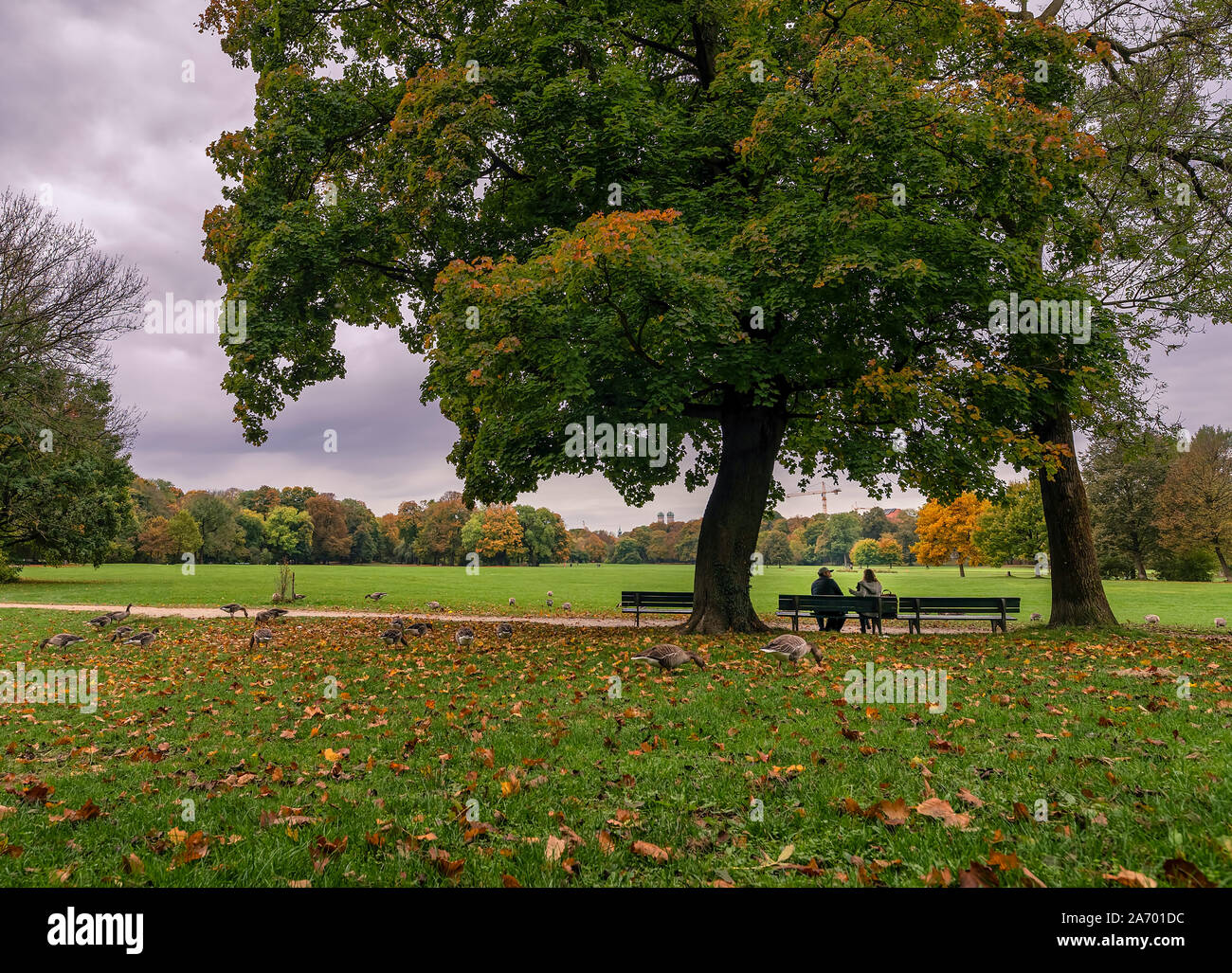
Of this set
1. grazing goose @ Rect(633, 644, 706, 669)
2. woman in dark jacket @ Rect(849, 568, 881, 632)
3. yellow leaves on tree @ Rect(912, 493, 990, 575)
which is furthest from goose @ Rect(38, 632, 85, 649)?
yellow leaves on tree @ Rect(912, 493, 990, 575)

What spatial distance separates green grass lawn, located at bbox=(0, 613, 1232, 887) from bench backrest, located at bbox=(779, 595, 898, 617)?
6133mm

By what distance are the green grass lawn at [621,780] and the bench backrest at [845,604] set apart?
6133mm

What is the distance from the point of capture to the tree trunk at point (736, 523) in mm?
13781

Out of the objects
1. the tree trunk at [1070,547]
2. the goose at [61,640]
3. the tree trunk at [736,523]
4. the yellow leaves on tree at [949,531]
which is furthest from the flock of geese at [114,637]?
the yellow leaves on tree at [949,531]

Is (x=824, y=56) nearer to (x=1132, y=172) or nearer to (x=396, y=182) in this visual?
(x=396, y=182)

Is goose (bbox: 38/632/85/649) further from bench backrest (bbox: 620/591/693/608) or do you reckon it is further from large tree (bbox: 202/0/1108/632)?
bench backrest (bbox: 620/591/693/608)

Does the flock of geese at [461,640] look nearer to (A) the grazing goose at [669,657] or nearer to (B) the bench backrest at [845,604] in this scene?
(A) the grazing goose at [669,657]

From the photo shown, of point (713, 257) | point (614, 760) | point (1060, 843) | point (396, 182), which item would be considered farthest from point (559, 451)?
point (1060, 843)


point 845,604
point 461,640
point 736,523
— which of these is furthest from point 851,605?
point 461,640

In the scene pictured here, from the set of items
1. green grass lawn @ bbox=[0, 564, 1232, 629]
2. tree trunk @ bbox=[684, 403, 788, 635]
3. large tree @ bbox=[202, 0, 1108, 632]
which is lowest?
green grass lawn @ bbox=[0, 564, 1232, 629]

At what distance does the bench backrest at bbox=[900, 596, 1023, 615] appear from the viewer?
16.6 m

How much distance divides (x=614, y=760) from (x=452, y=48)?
51.1 ft

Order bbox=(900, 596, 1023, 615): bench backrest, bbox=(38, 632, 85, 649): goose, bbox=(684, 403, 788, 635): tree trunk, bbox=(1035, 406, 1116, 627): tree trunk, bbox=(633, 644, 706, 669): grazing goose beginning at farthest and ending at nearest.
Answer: bbox=(900, 596, 1023, 615): bench backrest, bbox=(1035, 406, 1116, 627): tree trunk, bbox=(684, 403, 788, 635): tree trunk, bbox=(38, 632, 85, 649): goose, bbox=(633, 644, 706, 669): grazing goose

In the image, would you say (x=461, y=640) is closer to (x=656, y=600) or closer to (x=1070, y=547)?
(x=656, y=600)
